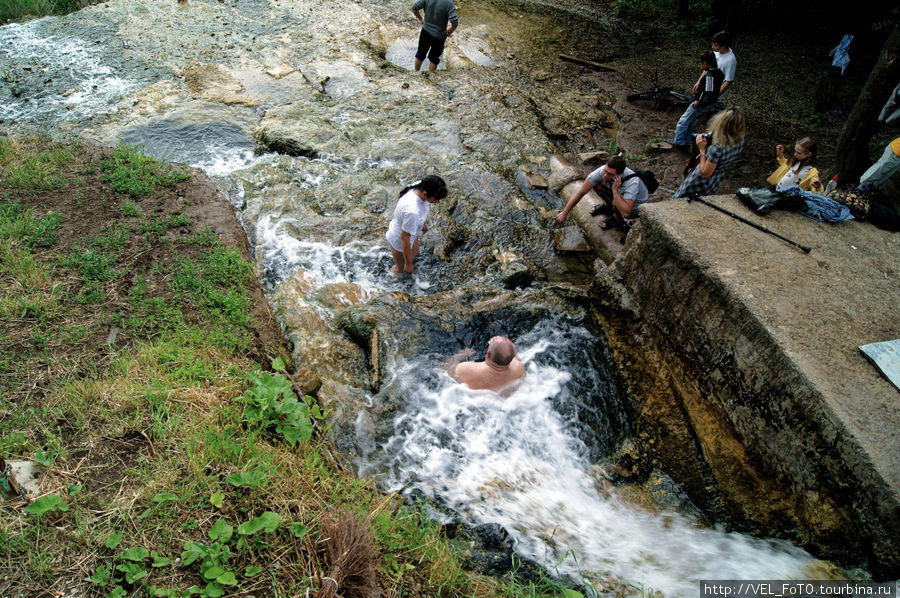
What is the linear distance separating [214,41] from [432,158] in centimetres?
609

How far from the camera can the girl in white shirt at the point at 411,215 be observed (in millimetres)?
5070

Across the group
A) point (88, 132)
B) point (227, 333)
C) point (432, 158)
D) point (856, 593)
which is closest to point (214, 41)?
point (88, 132)

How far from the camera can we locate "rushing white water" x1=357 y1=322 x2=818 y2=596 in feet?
11.2

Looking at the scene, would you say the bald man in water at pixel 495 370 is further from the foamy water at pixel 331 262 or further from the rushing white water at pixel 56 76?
the rushing white water at pixel 56 76

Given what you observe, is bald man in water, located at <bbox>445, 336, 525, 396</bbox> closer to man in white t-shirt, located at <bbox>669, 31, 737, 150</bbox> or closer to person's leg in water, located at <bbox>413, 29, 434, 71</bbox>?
man in white t-shirt, located at <bbox>669, 31, 737, 150</bbox>

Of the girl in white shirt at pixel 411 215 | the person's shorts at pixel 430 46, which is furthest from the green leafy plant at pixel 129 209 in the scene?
the person's shorts at pixel 430 46

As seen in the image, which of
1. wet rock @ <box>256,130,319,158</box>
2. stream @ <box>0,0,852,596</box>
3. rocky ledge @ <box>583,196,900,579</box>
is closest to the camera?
rocky ledge @ <box>583,196,900,579</box>

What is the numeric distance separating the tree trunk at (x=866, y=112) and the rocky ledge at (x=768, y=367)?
2.18 meters

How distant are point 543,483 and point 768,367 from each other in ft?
6.37

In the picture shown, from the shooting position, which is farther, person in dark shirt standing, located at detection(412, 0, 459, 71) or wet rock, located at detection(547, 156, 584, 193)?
person in dark shirt standing, located at detection(412, 0, 459, 71)

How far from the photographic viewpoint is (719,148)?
208 inches

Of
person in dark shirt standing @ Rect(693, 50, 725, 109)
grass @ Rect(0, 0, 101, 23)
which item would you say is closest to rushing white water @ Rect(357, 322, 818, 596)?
person in dark shirt standing @ Rect(693, 50, 725, 109)

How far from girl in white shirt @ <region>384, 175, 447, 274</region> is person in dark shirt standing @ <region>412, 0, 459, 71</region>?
5.61m

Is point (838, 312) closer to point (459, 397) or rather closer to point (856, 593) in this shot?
point (856, 593)
